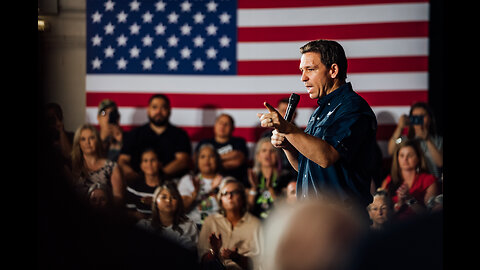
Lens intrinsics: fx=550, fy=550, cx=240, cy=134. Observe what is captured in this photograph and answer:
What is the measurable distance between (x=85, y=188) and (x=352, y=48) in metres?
1.95

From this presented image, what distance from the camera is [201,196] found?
300 cm

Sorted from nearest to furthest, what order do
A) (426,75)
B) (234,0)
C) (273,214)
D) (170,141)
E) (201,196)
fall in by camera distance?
(273,214), (201,196), (170,141), (426,75), (234,0)

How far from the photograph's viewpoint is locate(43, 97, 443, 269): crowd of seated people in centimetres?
278

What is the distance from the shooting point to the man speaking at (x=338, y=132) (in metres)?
1.18

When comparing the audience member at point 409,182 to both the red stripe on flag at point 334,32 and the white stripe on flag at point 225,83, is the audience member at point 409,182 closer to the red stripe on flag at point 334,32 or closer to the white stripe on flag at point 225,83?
the white stripe on flag at point 225,83

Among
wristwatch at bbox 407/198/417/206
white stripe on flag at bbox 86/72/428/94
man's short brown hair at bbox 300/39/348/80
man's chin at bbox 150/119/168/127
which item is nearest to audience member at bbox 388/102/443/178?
wristwatch at bbox 407/198/417/206

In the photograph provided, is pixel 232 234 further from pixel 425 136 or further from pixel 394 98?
pixel 394 98

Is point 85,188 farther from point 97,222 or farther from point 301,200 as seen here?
point 301,200

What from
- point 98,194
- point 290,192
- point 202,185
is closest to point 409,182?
point 290,192

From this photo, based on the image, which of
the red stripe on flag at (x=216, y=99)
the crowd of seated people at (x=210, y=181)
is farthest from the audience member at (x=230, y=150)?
the red stripe on flag at (x=216, y=99)

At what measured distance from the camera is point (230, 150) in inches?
124

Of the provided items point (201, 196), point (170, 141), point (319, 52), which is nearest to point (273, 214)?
point (201, 196)

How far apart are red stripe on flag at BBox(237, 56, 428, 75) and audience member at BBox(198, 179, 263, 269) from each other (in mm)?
1187

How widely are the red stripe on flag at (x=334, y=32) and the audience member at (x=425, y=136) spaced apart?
72cm
